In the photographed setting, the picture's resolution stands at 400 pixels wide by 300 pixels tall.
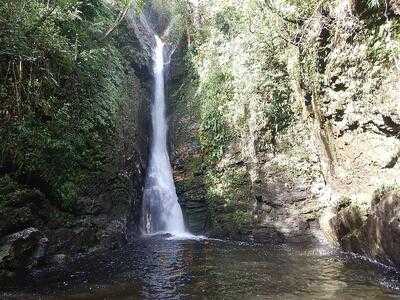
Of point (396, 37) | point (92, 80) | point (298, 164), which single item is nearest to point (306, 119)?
point (298, 164)

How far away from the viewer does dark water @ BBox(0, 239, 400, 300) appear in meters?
6.07

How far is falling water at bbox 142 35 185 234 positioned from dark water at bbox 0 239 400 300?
2.93 meters

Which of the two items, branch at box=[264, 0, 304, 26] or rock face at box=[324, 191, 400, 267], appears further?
branch at box=[264, 0, 304, 26]

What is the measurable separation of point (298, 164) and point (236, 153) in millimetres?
2035

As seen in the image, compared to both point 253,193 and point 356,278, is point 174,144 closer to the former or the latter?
point 253,193

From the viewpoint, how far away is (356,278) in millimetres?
6605

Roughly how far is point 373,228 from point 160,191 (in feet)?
24.1

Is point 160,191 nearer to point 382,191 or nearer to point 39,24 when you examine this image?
point 39,24

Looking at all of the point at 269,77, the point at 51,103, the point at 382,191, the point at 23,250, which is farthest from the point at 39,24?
the point at 382,191

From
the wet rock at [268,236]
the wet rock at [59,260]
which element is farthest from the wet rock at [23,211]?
the wet rock at [268,236]

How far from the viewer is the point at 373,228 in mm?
7281

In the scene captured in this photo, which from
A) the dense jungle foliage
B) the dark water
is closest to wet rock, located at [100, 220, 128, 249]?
the dark water

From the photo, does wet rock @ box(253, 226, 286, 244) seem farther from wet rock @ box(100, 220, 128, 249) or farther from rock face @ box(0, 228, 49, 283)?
rock face @ box(0, 228, 49, 283)

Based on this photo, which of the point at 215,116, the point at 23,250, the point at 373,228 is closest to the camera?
the point at 373,228
